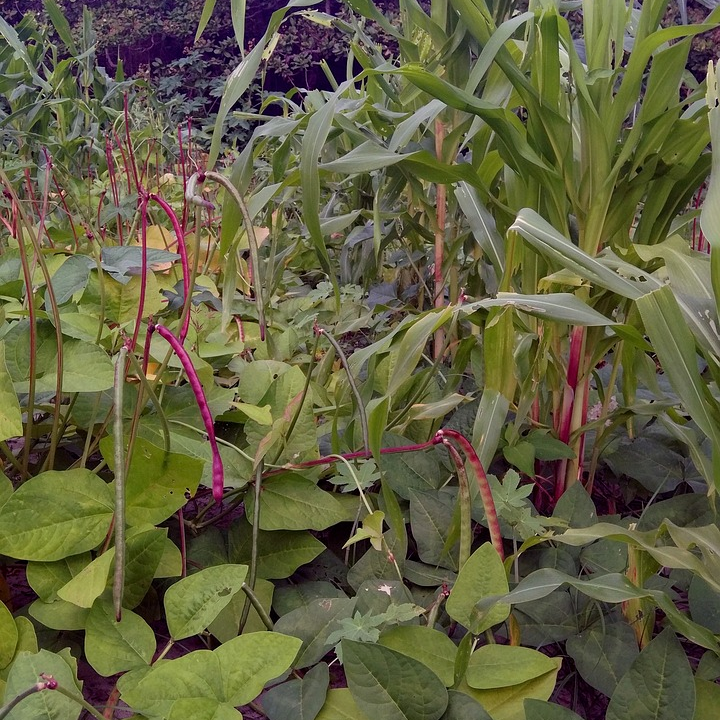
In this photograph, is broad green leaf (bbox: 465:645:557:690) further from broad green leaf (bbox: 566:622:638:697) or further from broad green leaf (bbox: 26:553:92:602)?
broad green leaf (bbox: 26:553:92:602)

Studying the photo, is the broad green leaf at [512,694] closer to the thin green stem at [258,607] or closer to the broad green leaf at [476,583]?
the broad green leaf at [476,583]

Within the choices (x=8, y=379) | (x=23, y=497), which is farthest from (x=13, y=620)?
(x=8, y=379)

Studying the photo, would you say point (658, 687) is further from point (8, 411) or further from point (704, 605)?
point (8, 411)

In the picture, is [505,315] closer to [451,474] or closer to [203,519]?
[451,474]

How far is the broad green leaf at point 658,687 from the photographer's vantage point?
1.72ft

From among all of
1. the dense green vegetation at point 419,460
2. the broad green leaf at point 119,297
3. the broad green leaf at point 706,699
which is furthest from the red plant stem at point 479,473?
the broad green leaf at point 119,297

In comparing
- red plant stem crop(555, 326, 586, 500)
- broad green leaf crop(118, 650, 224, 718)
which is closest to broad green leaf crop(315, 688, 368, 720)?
broad green leaf crop(118, 650, 224, 718)

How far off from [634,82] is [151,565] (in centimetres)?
74

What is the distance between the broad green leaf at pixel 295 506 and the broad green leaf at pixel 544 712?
0.89ft

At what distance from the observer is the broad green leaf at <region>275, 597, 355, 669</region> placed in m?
0.61

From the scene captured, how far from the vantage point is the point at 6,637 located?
1.85ft

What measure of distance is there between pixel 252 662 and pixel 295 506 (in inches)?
8.8

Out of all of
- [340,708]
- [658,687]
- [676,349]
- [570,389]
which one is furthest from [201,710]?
[570,389]

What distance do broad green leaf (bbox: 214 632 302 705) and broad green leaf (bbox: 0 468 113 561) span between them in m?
0.18
